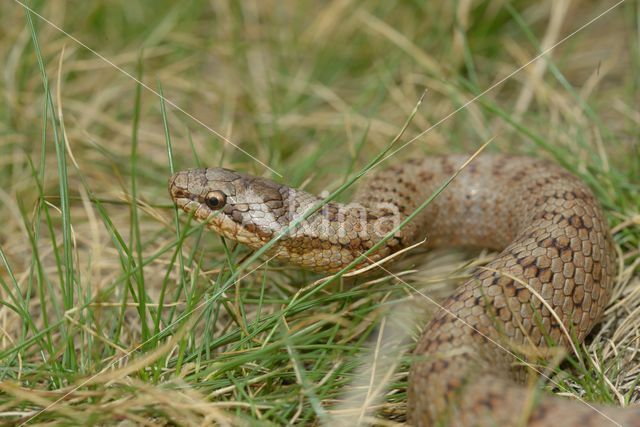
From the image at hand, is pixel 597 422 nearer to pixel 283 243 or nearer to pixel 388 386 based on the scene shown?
pixel 388 386

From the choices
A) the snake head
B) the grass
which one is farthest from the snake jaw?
the grass

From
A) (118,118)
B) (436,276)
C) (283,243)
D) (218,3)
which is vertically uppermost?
(218,3)

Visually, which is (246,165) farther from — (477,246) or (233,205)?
(477,246)

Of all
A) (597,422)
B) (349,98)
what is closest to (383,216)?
(597,422)

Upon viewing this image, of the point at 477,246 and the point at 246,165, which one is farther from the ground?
the point at 246,165

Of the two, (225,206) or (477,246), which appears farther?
(477,246)

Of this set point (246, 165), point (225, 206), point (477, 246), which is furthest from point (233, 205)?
point (477, 246)
